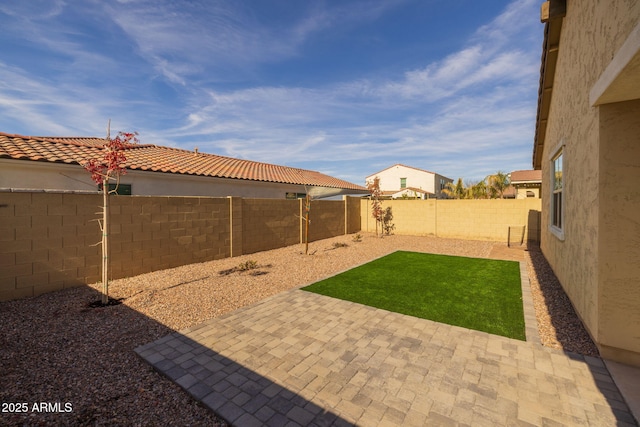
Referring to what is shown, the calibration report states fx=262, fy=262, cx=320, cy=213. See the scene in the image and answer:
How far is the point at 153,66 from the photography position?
10.5 m

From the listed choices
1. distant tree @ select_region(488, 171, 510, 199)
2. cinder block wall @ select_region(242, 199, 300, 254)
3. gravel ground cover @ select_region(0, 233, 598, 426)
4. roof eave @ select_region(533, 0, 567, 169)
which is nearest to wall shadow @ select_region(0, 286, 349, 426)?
Result: gravel ground cover @ select_region(0, 233, 598, 426)

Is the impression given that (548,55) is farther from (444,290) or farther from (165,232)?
(165,232)

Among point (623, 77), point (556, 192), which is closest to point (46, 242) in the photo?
point (623, 77)

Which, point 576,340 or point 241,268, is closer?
point 576,340

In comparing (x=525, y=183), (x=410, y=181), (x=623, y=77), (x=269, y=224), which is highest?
(x=410, y=181)

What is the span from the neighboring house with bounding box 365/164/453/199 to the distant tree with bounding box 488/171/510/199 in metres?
15.1

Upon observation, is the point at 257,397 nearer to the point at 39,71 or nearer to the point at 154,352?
the point at 154,352

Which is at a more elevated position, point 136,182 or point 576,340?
point 136,182

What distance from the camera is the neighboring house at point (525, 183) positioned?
1914cm

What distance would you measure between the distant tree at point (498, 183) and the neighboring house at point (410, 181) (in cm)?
1509

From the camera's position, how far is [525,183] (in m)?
19.0

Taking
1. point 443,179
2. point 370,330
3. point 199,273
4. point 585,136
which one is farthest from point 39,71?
point 443,179

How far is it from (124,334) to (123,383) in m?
1.38

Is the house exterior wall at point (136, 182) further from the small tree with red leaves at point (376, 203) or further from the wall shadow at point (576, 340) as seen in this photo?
the wall shadow at point (576, 340)
